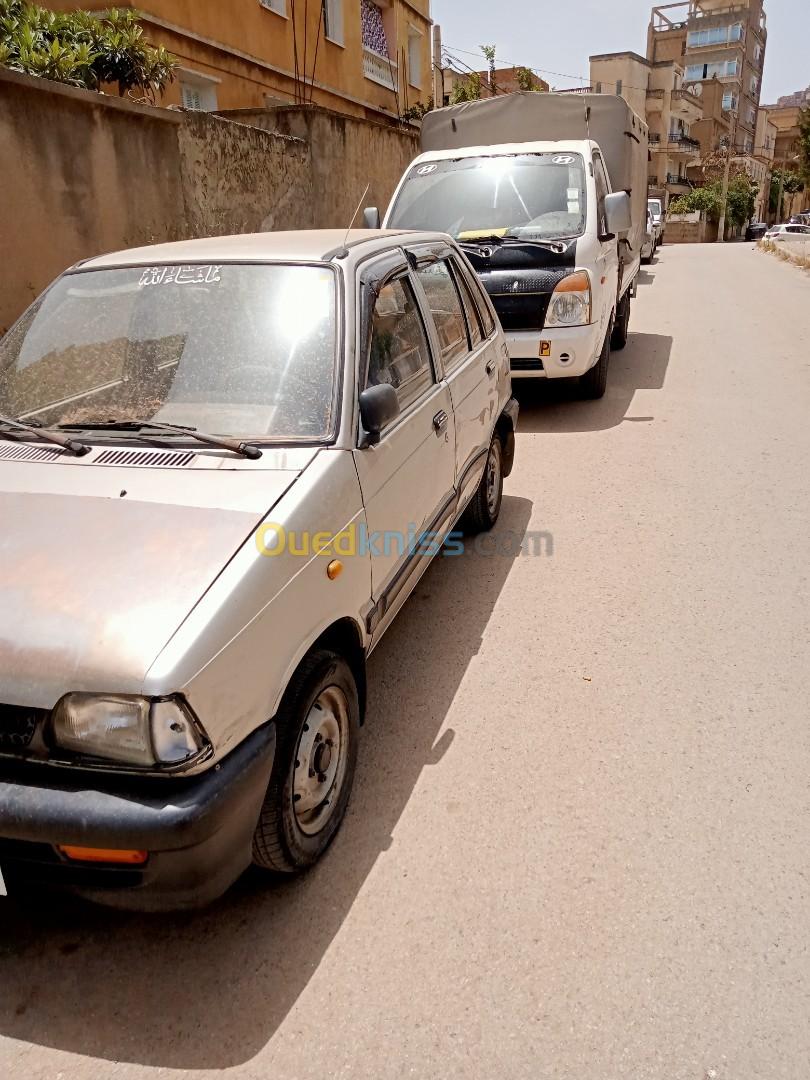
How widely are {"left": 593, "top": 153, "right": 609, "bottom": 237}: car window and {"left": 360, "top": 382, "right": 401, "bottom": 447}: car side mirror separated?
→ 5.56 meters

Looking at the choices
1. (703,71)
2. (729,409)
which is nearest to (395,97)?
(729,409)

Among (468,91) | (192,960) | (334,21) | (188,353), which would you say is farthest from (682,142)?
(192,960)

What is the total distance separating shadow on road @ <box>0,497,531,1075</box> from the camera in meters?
2.12

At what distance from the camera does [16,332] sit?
3414 millimetres

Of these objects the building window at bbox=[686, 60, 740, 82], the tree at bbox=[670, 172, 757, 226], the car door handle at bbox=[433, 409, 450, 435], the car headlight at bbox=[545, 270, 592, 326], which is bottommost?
the car door handle at bbox=[433, 409, 450, 435]

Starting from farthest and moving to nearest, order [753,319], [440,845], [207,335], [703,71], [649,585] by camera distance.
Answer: [703,71] < [753,319] < [649,585] < [207,335] < [440,845]

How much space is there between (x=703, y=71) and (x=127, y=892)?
86267 millimetres

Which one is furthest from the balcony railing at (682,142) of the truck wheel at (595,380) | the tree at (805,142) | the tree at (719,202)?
the truck wheel at (595,380)

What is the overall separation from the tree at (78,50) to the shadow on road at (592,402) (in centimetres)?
537

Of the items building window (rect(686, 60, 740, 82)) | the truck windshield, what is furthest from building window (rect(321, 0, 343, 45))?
building window (rect(686, 60, 740, 82))

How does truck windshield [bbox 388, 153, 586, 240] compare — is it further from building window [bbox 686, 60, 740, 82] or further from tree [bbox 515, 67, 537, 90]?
building window [bbox 686, 60, 740, 82]

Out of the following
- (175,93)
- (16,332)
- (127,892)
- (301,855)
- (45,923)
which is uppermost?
(175,93)

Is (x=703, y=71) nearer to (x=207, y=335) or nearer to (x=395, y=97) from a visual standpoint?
(x=395, y=97)

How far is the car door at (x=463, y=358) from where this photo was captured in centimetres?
400
